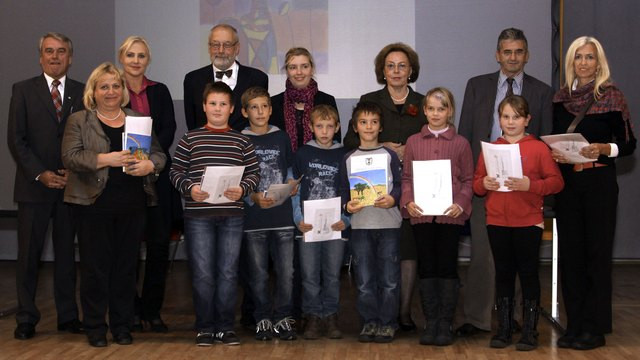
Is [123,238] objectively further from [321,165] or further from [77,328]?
[321,165]

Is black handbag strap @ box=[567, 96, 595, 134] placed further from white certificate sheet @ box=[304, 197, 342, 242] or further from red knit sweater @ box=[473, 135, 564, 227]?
white certificate sheet @ box=[304, 197, 342, 242]

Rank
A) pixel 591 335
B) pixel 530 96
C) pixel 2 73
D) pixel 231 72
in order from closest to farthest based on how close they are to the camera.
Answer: pixel 591 335, pixel 530 96, pixel 231 72, pixel 2 73

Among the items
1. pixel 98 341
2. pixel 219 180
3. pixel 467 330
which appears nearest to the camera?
pixel 219 180

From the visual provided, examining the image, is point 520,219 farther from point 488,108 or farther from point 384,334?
point 384,334

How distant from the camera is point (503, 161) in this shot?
14.2 feet

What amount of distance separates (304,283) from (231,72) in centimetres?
147

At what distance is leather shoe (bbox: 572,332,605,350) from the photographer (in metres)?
4.47

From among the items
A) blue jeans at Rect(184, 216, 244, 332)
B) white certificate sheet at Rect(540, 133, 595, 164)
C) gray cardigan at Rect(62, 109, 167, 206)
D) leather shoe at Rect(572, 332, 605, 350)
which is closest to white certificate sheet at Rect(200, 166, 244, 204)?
blue jeans at Rect(184, 216, 244, 332)

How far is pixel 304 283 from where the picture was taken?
476 cm

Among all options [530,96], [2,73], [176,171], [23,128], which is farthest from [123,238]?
[2,73]

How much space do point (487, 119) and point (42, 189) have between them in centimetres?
270

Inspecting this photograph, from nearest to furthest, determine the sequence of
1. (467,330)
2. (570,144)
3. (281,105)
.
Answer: (570,144) → (467,330) → (281,105)

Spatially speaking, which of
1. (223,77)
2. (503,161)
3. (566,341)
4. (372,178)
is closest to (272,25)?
(223,77)

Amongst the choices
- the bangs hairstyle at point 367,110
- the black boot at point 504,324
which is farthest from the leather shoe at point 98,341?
the black boot at point 504,324
